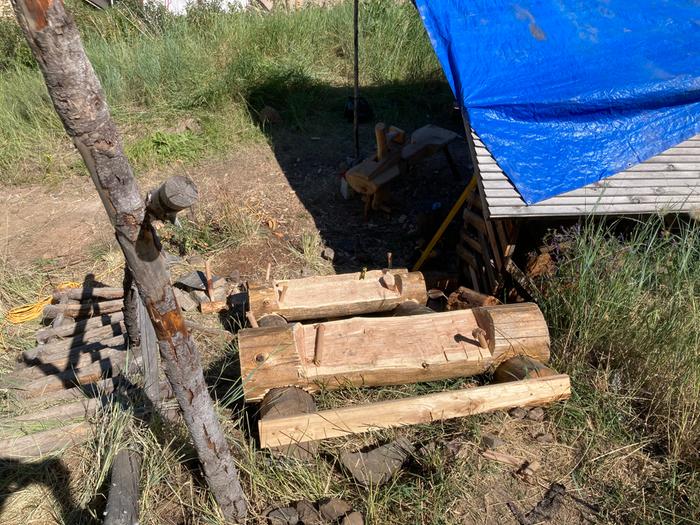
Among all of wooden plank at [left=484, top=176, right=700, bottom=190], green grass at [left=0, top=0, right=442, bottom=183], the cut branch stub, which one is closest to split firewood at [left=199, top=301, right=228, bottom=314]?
wooden plank at [left=484, top=176, right=700, bottom=190]

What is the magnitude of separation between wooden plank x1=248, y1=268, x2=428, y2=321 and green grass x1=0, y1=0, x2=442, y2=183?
3.62 metres

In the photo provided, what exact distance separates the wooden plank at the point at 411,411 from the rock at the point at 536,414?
0.17 ft

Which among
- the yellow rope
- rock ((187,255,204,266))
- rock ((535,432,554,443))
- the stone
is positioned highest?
the yellow rope

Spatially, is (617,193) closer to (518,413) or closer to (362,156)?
(518,413)

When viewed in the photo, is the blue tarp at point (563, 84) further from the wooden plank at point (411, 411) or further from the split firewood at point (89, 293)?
the split firewood at point (89, 293)

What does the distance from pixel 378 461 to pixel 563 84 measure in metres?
3.62

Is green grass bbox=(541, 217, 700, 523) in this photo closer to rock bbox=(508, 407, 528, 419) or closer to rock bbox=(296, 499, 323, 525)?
rock bbox=(508, 407, 528, 419)

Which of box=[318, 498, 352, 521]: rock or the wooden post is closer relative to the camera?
the wooden post

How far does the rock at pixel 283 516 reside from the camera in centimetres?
266

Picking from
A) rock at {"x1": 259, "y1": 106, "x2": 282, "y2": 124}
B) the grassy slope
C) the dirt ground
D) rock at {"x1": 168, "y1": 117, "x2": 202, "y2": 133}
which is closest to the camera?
the grassy slope

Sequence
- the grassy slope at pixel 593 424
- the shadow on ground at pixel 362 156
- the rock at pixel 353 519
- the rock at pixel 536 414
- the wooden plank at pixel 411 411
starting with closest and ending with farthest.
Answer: the rock at pixel 353 519 < the grassy slope at pixel 593 424 < the wooden plank at pixel 411 411 < the rock at pixel 536 414 < the shadow on ground at pixel 362 156

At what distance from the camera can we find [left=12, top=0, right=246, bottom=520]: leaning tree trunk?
1566 mm

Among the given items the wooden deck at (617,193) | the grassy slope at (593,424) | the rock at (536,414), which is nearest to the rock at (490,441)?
the grassy slope at (593,424)

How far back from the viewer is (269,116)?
25.5 feet
